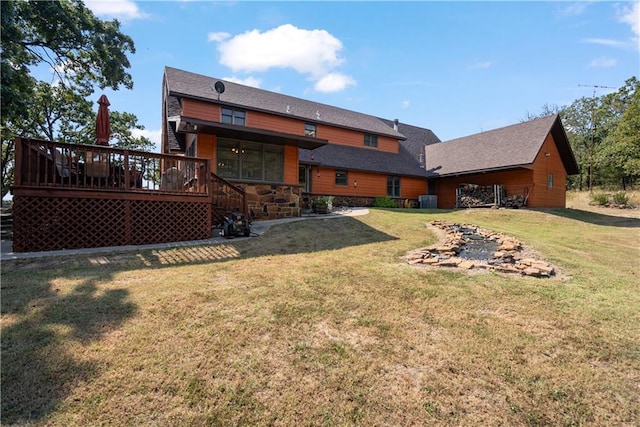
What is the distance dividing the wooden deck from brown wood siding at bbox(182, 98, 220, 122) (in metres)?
6.99

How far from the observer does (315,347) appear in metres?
2.91

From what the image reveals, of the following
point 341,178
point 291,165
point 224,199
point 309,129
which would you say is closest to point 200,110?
point 291,165

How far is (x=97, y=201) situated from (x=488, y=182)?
2014cm

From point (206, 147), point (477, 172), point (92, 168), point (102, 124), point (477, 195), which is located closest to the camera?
point (92, 168)

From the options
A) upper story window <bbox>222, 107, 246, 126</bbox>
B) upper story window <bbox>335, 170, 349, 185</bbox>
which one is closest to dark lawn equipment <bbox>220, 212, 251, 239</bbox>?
upper story window <bbox>222, 107, 246, 126</bbox>

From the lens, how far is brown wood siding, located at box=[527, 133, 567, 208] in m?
17.4

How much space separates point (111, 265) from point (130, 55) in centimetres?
1164

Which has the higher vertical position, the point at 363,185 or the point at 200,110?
the point at 200,110

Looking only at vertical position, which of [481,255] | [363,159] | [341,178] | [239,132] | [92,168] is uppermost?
[363,159]

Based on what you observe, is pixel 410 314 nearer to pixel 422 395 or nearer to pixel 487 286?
pixel 422 395

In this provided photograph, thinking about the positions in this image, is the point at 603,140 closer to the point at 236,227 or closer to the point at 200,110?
the point at 200,110

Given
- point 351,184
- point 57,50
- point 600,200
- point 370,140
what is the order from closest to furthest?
point 57,50, point 351,184, point 600,200, point 370,140

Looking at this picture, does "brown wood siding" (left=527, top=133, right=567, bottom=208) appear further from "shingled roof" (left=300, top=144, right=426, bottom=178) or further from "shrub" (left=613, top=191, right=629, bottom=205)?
"shingled roof" (left=300, top=144, right=426, bottom=178)

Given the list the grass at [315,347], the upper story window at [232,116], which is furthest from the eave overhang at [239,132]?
the grass at [315,347]
